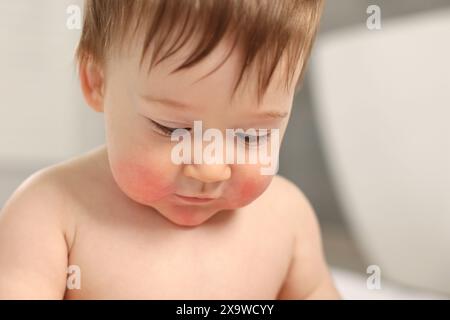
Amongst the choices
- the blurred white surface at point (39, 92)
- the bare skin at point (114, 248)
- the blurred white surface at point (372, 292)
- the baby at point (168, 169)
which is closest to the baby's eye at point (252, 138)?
the baby at point (168, 169)

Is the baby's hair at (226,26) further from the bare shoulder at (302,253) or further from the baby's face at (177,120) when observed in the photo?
the bare shoulder at (302,253)

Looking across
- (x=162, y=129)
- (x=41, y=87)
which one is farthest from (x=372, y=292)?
(x=41, y=87)

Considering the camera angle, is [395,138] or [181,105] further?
[395,138]

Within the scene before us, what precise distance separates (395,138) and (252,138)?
0.77 meters

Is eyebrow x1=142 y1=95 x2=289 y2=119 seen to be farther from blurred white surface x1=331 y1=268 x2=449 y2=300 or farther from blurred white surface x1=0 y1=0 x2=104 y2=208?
blurred white surface x1=0 y1=0 x2=104 y2=208

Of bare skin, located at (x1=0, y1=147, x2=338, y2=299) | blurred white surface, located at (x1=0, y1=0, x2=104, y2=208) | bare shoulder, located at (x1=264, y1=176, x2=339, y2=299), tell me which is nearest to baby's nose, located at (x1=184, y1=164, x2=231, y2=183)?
bare skin, located at (x1=0, y1=147, x2=338, y2=299)

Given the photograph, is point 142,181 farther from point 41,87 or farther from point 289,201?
point 41,87

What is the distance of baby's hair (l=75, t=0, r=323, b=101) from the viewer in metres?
0.60

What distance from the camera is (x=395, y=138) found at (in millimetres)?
1356

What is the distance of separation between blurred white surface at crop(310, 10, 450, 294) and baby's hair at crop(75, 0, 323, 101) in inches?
28.4

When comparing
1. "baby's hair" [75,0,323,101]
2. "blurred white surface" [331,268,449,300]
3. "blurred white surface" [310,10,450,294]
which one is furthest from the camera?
"blurred white surface" [310,10,450,294]

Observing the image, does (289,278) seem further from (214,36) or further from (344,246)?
(344,246)
